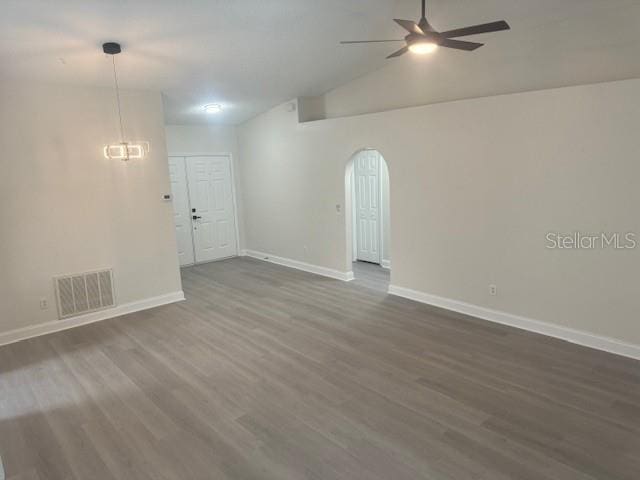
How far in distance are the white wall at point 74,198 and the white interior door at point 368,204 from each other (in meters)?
3.61

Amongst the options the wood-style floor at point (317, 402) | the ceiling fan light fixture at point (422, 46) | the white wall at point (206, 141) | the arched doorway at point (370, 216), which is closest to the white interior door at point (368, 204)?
the arched doorway at point (370, 216)

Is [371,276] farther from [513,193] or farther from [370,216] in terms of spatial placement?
[513,193]

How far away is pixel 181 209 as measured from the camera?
8.13 m

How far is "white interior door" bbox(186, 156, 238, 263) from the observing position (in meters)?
8.27

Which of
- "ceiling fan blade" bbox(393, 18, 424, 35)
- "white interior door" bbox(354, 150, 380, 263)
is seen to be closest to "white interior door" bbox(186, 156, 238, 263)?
"white interior door" bbox(354, 150, 380, 263)

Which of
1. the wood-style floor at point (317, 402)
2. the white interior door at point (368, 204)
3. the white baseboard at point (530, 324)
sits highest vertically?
the white interior door at point (368, 204)

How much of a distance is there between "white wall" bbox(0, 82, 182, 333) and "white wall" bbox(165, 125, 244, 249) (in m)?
2.28

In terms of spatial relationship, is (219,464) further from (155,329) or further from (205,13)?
(205,13)

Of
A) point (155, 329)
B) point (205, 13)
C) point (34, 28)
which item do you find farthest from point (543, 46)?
point (155, 329)

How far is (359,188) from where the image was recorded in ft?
26.2

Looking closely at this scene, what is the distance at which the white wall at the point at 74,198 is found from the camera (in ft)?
15.5

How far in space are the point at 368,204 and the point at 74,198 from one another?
482 centimetres

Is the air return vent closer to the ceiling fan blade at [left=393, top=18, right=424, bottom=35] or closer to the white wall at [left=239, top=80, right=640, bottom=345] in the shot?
the white wall at [left=239, top=80, right=640, bottom=345]

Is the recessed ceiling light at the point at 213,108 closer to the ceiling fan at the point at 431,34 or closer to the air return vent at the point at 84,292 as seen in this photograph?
the air return vent at the point at 84,292
